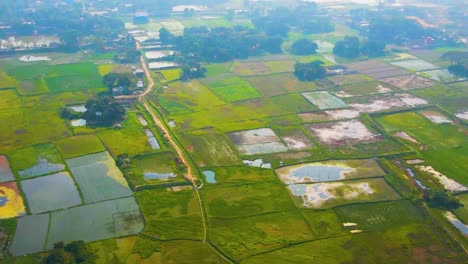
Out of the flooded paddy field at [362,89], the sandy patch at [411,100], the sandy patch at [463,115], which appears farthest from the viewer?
the flooded paddy field at [362,89]

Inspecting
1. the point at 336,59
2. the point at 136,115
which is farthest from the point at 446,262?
the point at 336,59

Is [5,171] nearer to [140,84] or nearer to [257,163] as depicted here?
[257,163]

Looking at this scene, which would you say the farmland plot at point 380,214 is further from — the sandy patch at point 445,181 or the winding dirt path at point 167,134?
the winding dirt path at point 167,134

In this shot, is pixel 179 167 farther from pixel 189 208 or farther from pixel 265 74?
pixel 265 74

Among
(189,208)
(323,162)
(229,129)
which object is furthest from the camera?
(229,129)

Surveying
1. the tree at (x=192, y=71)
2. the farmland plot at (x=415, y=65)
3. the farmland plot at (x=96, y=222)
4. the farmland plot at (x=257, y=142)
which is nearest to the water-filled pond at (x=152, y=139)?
the farmland plot at (x=257, y=142)

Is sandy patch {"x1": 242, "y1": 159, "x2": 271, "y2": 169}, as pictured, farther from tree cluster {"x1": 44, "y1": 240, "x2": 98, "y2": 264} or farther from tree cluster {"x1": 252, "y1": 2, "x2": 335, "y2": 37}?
tree cluster {"x1": 252, "y1": 2, "x2": 335, "y2": 37}

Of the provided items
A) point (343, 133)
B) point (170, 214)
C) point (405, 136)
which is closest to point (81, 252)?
point (170, 214)
